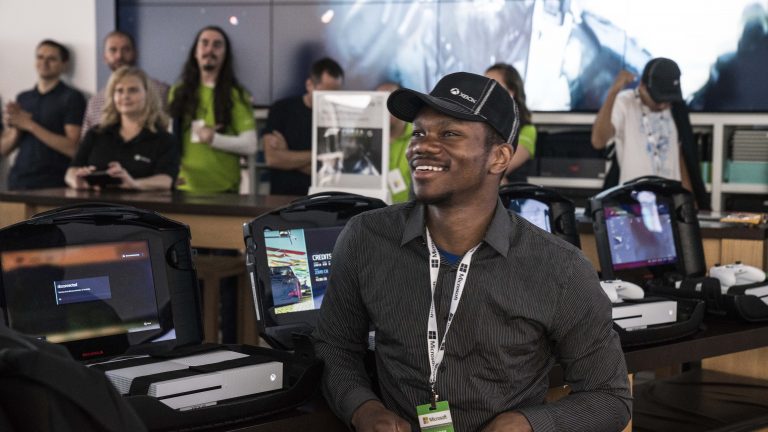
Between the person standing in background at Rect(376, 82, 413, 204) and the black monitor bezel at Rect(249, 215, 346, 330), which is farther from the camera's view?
the person standing in background at Rect(376, 82, 413, 204)

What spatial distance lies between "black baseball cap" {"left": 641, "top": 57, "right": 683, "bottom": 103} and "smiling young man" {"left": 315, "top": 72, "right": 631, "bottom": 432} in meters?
3.06

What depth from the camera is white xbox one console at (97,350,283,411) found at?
79.5 inches

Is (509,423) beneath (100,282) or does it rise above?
beneath

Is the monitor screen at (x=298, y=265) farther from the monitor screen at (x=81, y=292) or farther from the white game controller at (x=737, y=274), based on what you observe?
the white game controller at (x=737, y=274)

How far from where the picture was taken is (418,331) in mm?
2170

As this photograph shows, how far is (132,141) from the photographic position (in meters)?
5.12

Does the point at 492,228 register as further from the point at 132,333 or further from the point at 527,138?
the point at 527,138

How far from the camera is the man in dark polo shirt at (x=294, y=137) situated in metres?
5.73

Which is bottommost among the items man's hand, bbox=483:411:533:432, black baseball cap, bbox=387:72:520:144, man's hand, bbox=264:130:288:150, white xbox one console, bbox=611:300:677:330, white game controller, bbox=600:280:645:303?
man's hand, bbox=483:411:533:432

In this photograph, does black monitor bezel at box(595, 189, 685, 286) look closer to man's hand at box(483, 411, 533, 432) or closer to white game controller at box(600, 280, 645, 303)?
white game controller at box(600, 280, 645, 303)

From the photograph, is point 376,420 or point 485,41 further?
point 485,41

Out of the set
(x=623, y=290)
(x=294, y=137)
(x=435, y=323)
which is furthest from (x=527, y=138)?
(x=435, y=323)

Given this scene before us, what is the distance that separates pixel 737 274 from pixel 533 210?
0.72 meters

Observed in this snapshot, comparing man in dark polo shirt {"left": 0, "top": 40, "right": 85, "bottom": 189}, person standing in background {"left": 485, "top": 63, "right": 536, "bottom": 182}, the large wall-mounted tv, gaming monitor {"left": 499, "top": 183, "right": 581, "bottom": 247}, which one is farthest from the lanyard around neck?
man in dark polo shirt {"left": 0, "top": 40, "right": 85, "bottom": 189}
